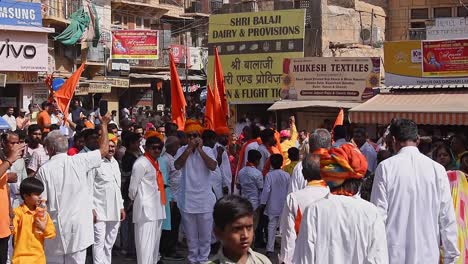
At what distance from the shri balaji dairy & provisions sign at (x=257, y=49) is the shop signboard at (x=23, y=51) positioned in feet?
20.0

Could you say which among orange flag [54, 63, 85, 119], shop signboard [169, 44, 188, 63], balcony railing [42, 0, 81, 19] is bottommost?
orange flag [54, 63, 85, 119]

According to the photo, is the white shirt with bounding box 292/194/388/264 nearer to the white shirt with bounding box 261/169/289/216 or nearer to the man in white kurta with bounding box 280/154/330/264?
the man in white kurta with bounding box 280/154/330/264

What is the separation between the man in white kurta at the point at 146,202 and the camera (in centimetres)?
904

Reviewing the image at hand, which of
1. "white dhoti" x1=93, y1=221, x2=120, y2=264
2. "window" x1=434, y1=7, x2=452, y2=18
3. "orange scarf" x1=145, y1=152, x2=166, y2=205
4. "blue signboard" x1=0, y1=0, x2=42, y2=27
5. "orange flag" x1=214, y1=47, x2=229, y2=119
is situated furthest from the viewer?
"window" x1=434, y1=7, x2=452, y2=18

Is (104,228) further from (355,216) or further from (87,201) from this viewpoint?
(355,216)

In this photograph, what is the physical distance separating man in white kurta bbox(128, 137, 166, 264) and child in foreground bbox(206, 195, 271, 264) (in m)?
5.36

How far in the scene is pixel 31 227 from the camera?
7008mm

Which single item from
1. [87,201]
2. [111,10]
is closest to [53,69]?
[111,10]

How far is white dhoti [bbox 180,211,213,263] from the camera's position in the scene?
10.1 meters

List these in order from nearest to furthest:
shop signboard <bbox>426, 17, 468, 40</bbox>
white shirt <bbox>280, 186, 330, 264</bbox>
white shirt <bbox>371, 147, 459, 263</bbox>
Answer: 1. white shirt <bbox>371, 147, 459, 263</bbox>
2. white shirt <bbox>280, 186, 330, 264</bbox>
3. shop signboard <bbox>426, 17, 468, 40</bbox>

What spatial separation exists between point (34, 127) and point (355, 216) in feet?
22.9

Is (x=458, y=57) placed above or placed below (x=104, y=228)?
above

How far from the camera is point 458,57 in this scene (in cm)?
2008

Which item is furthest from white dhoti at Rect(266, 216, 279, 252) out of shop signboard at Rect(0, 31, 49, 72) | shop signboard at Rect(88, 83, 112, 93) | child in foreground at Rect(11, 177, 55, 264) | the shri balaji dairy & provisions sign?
shop signboard at Rect(88, 83, 112, 93)
